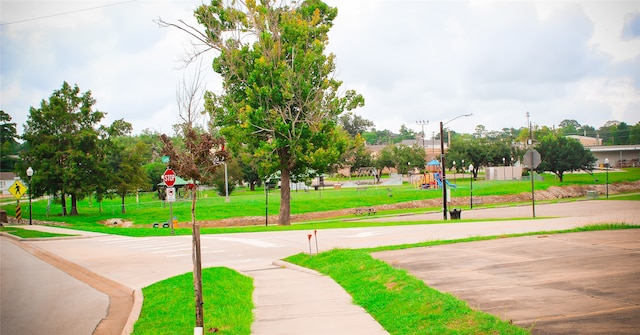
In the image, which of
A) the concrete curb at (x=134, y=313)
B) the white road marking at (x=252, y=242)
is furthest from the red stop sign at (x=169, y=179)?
the concrete curb at (x=134, y=313)

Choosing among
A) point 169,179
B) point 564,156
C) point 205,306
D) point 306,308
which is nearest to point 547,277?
point 306,308

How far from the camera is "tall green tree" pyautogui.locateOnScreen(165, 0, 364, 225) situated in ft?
110

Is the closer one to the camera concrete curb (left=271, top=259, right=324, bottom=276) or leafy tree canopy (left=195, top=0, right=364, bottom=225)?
concrete curb (left=271, top=259, right=324, bottom=276)

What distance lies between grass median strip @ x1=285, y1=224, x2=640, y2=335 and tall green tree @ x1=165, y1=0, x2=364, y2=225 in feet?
63.7

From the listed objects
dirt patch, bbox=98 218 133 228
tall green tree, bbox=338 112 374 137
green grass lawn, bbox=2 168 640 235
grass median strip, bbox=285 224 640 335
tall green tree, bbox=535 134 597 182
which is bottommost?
dirt patch, bbox=98 218 133 228

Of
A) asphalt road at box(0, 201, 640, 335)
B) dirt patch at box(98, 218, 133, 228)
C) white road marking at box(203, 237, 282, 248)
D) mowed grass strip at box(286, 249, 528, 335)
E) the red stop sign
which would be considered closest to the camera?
mowed grass strip at box(286, 249, 528, 335)

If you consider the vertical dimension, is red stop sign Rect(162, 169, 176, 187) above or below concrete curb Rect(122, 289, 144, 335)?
above

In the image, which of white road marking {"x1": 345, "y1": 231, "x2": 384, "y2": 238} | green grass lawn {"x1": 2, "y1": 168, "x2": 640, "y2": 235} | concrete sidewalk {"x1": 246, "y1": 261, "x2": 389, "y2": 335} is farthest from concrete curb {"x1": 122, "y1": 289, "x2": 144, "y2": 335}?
green grass lawn {"x1": 2, "y1": 168, "x2": 640, "y2": 235}

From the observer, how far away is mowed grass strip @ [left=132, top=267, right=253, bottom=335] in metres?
8.97

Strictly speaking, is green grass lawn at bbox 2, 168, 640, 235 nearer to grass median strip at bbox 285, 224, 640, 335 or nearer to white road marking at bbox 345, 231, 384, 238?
white road marking at bbox 345, 231, 384, 238

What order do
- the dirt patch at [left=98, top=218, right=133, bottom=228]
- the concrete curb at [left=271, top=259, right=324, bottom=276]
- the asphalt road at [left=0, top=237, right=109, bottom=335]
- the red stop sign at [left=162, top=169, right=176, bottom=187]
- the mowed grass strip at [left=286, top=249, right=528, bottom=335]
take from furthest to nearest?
the dirt patch at [left=98, top=218, right=133, bottom=228], the red stop sign at [left=162, top=169, right=176, bottom=187], the concrete curb at [left=271, top=259, right=324, bottom=276], the asphalt road at [left=0, top=237, right=109, bottom=335], the mowed grass strip at [left=286, top=249, right=528, bottom=335]

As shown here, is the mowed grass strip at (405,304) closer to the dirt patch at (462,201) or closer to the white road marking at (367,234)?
the white road marking at (367,234)

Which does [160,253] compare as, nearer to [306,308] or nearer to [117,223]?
[306,308]

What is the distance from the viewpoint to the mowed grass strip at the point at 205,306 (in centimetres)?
897
